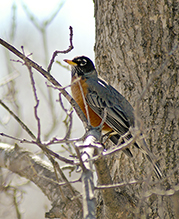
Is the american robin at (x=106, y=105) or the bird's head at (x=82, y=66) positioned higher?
the bird's head at (x=82, y=66)

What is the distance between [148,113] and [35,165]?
1894 mm

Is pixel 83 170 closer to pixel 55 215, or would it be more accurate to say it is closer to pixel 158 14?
pixel 55 215

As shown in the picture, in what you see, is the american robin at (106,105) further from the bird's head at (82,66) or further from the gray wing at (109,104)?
the bird's head at (82,66)

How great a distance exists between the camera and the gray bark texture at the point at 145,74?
3922 millimetres

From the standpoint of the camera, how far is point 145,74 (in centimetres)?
428

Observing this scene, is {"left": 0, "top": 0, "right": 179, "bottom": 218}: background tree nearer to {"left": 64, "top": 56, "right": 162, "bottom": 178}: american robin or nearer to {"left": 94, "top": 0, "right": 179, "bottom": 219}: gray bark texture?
{"left": 94, "top": 0, "right": 179, "bottom": 219}: gray bark texture

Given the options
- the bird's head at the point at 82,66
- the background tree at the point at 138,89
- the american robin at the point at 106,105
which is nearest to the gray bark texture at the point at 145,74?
the background tree at the point at 138,89

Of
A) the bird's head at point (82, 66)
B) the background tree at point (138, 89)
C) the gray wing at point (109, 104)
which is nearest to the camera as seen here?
the background tree at point (138, 89)

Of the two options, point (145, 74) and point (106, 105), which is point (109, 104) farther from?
point (145, 74)

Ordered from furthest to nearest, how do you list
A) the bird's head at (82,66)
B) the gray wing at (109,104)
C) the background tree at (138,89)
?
the bird's head at (82,66) → the gray wing at (109,104) → the background tree at (138,89)

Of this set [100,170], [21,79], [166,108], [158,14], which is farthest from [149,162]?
[21,79]

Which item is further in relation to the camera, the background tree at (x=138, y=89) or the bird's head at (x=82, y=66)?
the bird's head at (x=82, y=66)

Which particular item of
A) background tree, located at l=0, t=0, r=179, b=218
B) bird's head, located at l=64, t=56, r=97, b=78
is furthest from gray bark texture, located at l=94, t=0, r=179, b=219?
bird's head, located at l=64, t=56, r=97, b=78

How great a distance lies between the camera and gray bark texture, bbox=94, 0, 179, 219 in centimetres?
392
